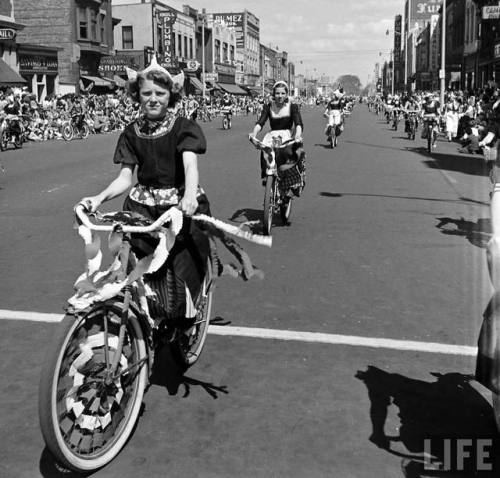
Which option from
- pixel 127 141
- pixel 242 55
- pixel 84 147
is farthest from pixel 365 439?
pixel 242 55

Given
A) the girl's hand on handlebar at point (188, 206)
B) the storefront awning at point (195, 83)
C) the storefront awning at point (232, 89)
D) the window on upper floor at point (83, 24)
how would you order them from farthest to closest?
the storefront awning at point (232, 89) < the storefront awning at point (195, 83) < the window on upper floor at point (83, 24) < the girl's hand on handlebar at point (188, 206)

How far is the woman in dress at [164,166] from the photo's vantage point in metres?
4.11

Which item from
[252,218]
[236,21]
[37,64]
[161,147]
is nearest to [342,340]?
[161,147]

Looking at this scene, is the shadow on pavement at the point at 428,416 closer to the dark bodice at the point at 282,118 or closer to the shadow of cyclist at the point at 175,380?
the shadow of cyclist at the point at 175,380

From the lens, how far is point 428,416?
4.06 m

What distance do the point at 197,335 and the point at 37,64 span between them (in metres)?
43.6

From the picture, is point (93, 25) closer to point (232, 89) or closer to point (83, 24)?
point (83, 24)

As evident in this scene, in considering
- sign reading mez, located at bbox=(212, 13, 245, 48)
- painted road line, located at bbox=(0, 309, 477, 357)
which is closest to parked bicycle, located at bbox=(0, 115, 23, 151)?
painted road line, located at bbox=(0, 309, 477, 357)

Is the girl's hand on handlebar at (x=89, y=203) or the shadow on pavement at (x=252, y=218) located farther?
the shadow on pavement at (x=252, y=218)

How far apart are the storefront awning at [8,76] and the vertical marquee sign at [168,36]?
31.8 metres

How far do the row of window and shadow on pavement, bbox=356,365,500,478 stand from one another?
51488 millimetres

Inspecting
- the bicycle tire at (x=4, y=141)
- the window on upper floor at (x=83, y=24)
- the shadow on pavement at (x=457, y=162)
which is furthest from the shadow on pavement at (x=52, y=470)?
the window on upper floor at (x=83, y=24)

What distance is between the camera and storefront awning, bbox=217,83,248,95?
97137 mm

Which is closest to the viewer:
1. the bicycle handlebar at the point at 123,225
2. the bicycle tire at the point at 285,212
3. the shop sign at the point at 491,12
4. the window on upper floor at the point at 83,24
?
the bicycle handlebar at the point at 123,225
